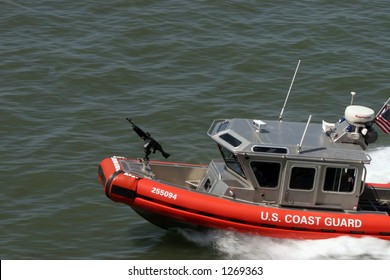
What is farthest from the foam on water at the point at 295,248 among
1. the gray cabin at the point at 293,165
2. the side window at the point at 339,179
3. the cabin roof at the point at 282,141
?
the cabin roof at the point at 282,141

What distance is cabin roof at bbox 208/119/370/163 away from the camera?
12352 mm

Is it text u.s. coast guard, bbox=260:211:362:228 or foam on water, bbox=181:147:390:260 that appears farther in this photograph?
foam on water, bbox=181:147:390:260

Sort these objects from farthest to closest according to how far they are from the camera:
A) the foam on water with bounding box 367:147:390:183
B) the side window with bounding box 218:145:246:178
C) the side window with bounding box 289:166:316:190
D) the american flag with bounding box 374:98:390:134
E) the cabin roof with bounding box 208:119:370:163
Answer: the foam on water with bounding box 367:147:390:183
the american flag with bounding box 374:98:390:134
the side window with bounding box 218:145:246:178
the side window with bounding box 289:166:316:190
the cabin roof with bounding box 208:119:370:163

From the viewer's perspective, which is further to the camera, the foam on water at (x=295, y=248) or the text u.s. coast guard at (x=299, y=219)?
the foam on water at (x=295, y=248)

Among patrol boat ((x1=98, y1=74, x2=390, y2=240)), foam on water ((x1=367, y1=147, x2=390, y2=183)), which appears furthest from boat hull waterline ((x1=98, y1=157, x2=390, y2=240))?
foam on water ((x1=367, y1=147, x2=390, y2=183))

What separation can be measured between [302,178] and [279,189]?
0.37 m

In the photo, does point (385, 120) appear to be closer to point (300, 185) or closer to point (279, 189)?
point (300, 185)

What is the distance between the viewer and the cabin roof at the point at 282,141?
12352 millimetres

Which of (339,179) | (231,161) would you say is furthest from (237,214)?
(339,179)

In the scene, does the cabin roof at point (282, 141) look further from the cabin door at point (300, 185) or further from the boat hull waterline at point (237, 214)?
the boat hull waterline at point (237, 214)

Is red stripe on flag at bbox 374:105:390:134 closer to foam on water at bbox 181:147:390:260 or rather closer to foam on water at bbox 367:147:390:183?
foam on water at bbox 181:147:390:260

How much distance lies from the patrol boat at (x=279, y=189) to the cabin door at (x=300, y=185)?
0.6 inches

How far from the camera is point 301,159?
12312mm
